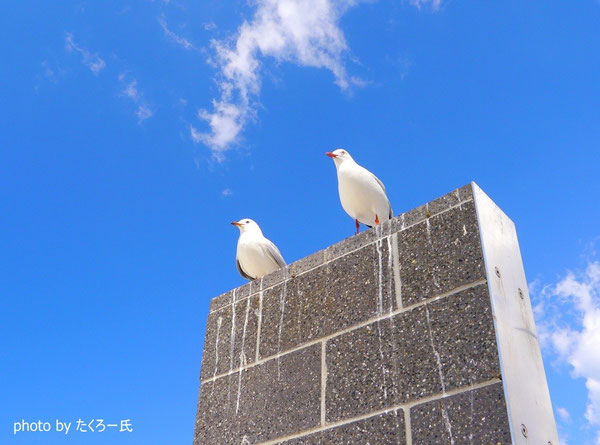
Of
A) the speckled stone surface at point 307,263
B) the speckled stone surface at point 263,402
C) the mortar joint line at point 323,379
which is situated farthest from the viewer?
the speckled stone surface at point 307,263

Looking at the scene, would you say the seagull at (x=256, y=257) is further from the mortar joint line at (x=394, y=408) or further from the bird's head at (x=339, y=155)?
the mortar joint line at (x=394, y=408)

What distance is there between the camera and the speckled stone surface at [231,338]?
5125 millimetres

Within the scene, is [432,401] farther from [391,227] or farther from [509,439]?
[391,227]

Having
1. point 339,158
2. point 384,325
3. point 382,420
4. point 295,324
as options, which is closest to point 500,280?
point 384,325

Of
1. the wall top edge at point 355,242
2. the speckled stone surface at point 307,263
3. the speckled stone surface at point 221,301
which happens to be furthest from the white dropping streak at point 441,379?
the speckled stone surface at point 221,301

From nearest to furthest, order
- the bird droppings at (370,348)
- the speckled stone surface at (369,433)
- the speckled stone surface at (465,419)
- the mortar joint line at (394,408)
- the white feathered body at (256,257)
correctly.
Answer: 1. the speckled stone surface at (465,419)
2. the mortar joint line at (394,408)
3. the bird droppings at (370,348)
4. the speckled stone surface at (369,433)
5. the white feathered body at (256,257)

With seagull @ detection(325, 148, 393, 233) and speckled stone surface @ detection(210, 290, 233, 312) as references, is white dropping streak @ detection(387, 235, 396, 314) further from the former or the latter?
speckled stone surface @ detection(210, 290, 233, 312)

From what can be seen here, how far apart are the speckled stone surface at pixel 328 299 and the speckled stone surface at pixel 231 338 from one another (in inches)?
5.4

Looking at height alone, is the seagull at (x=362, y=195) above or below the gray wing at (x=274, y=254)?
above

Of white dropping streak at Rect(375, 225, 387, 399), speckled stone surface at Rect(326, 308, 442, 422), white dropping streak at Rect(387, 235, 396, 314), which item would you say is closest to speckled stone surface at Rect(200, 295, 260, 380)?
speckled stone surface at Rect(326, 308, 442, 422)

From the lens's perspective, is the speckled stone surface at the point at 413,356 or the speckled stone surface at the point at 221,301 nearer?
the speckled stone surface at the point at 413,356

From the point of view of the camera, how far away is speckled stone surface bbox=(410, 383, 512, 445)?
337 centimetres

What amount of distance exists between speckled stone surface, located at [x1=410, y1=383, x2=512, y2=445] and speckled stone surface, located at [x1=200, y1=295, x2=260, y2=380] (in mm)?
1710

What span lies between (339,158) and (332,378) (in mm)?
3224
